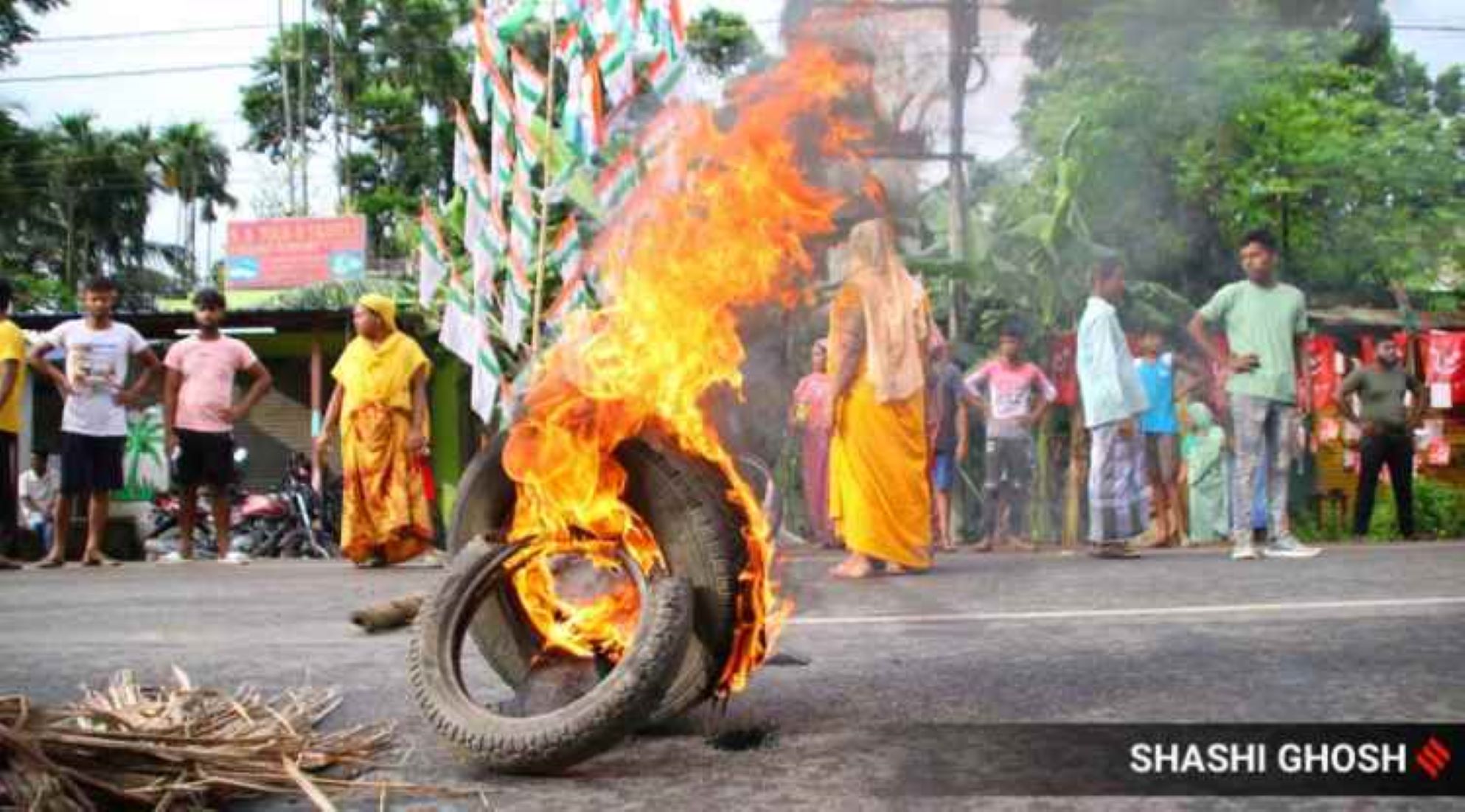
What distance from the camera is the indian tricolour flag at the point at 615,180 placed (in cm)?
1022

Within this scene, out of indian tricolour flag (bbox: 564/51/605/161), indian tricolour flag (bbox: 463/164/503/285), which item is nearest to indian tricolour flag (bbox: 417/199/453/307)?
indian tricolour flag (bbox: 463/164/503/285)

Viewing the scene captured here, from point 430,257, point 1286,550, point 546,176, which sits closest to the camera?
point 1286,550

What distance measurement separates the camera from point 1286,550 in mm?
8055

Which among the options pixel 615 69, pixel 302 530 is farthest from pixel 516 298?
pixel 302 530

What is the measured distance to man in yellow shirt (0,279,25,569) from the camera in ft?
29.3

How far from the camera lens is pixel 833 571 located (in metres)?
7.47

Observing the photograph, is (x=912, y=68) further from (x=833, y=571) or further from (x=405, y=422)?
(x=405, y=422)

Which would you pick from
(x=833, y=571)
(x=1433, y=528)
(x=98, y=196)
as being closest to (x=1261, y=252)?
(x=833, y=571)

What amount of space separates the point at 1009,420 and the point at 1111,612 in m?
5.71

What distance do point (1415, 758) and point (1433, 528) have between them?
14306mm

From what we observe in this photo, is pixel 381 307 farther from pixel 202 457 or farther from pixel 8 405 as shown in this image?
pixel 8 405

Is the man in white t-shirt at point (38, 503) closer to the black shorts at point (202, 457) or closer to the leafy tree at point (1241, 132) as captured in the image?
the black shorts at point (202, 457)

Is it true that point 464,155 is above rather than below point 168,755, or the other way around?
above

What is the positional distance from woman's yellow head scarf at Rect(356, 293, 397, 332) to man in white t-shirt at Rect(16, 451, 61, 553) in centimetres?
748
